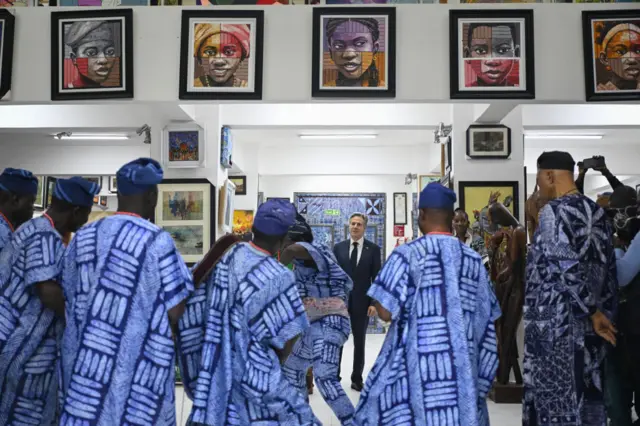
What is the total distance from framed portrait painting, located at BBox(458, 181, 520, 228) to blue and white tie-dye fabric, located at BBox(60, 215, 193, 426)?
5033 millimetres

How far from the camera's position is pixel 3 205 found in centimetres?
404

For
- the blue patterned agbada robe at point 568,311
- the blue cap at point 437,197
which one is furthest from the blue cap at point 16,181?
the blue patterned agbada robe at point 568,311

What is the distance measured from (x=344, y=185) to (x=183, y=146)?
6.64m

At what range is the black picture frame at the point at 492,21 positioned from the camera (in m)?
5.55

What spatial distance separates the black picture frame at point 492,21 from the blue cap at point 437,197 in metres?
1.95

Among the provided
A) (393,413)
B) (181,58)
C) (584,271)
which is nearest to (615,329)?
(584,271)

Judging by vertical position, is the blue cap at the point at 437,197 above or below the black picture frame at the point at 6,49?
below

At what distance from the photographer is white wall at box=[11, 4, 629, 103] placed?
5.60 metres

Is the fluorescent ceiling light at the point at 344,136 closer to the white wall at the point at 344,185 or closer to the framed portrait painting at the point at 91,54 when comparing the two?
the white wall at the point at 344,185

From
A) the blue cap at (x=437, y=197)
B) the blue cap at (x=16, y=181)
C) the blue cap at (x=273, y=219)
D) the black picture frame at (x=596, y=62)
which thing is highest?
the black picture frame at (x=596, y=62)

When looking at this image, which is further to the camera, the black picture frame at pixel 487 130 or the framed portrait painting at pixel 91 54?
the black picture frame at pixel 487 130

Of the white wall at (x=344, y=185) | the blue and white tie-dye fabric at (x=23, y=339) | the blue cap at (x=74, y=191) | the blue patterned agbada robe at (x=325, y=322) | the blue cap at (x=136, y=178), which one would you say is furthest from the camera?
the white wall at (x=344, y=185)

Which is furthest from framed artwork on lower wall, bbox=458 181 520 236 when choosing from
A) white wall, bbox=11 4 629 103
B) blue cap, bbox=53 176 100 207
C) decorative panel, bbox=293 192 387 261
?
decorative panel, bbox=293 192 387 261

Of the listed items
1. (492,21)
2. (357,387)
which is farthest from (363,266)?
(492,21)
